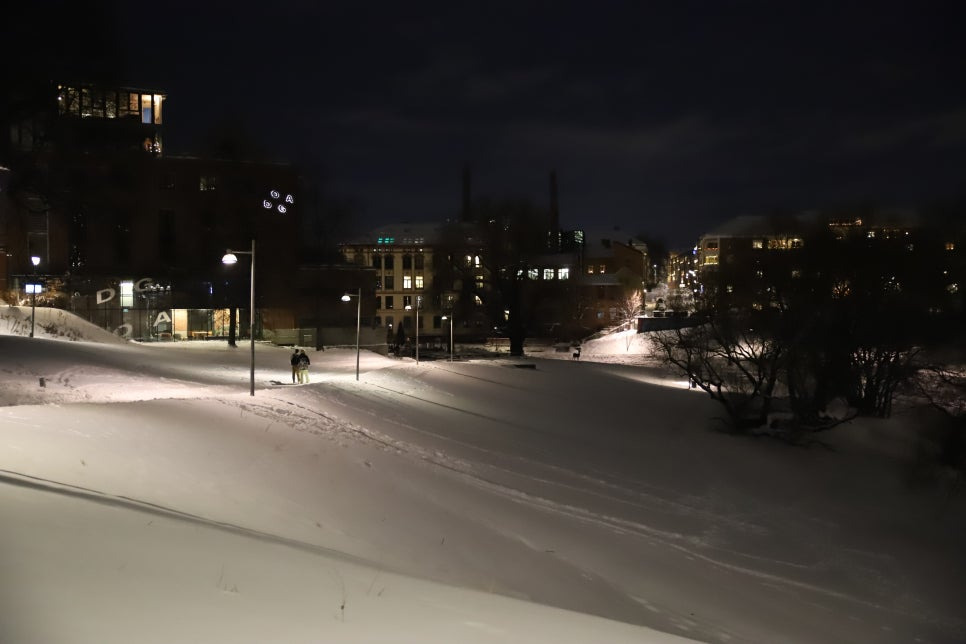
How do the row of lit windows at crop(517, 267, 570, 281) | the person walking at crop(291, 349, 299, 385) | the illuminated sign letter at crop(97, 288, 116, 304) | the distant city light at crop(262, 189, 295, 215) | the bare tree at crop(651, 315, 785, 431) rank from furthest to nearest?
the row of lit windows at crop(517, 267, 570, 281), the distant city light at crop(262, 189, 295, 215), the illuminated sign letter at crop(97, 288, 116, 304), the bare tree at crop(651, 315, 785, 431), the person walking at crop(291, 349, 299, 385)

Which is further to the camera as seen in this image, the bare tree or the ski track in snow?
the bare tree

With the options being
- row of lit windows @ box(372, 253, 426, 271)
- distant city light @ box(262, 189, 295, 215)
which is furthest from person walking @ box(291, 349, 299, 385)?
row of lit windows @ box(372, 253, 426, 271)

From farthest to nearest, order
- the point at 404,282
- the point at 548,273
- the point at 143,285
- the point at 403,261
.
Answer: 1. the point at 403,261
2. the point at 404,282
3. the point at 548,273
4. the point at 143,285

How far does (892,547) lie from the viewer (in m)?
18.7

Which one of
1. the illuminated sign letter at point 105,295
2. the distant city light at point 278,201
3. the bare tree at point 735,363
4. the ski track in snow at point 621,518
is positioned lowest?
the ski track in snow at point 621,518

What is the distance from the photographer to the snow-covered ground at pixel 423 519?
647cm

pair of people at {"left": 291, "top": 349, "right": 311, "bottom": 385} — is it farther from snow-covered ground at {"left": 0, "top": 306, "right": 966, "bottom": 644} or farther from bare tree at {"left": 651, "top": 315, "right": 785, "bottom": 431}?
bare tree at {"left": 651, "top": 315, "right": 785, "bottom": 431}

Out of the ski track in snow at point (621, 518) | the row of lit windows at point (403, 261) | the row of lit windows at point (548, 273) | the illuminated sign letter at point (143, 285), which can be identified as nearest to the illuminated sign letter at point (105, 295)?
the illuminated sign letter at point (143, 285)

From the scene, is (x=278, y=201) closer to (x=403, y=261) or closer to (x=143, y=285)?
(x=143, y=285)

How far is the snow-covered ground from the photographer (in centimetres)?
647

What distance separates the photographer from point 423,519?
44.9 feet

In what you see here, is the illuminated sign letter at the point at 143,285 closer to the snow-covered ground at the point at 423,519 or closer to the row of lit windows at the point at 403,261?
the snow-covered ground at the point at 423,519

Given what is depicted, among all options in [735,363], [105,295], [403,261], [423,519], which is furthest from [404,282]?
[423,519]

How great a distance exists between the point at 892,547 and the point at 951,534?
12.0 ft
